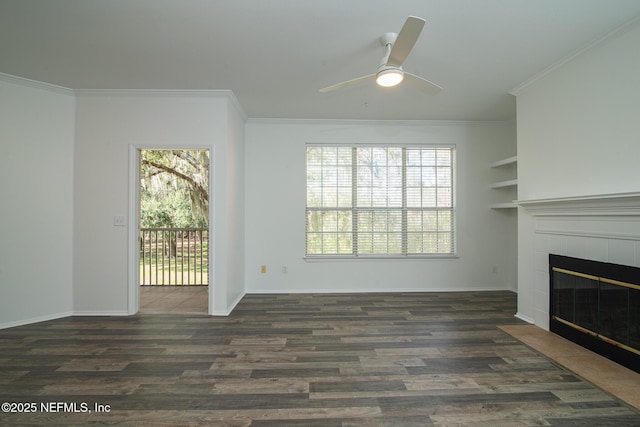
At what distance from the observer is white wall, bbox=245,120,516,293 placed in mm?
4723

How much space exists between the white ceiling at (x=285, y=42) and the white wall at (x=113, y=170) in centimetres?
23

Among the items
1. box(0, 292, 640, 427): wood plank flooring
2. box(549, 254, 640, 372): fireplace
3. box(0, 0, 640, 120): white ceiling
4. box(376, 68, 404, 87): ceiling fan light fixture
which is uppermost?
box(0, 0, 640, 120): white ceiling

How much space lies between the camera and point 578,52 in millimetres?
2793

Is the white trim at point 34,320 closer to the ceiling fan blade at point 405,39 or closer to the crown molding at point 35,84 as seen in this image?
the crown molding at point 35,84

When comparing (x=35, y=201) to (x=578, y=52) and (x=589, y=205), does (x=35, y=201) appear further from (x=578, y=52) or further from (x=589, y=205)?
(x=578, y=52)


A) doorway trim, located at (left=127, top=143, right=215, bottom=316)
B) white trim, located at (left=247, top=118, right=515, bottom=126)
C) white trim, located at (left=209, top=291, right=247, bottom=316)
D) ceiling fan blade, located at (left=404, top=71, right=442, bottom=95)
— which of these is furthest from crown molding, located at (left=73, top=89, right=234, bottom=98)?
white trim, located at (left=209, top=291, right=247, bottom=316)

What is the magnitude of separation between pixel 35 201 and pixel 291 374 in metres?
3.47

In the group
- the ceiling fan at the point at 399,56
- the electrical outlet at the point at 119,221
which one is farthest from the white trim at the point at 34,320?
the ceiling fan at the point at 399,56

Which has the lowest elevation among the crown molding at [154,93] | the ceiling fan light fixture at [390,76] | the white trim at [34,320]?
the white trim at [34,320]

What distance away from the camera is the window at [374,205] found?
4.83 m

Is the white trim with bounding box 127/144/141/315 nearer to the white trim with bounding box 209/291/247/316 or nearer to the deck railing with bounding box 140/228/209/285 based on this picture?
the white trim with bounding box 209/291/247/316

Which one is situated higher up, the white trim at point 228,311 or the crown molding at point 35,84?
the crown molding at point 35,84

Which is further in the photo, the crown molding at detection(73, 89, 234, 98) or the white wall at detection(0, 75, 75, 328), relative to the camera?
the crown molding at detection(73, 89, 234, 98)

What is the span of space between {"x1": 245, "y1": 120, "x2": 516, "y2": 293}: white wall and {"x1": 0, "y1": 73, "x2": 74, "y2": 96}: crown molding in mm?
2216
